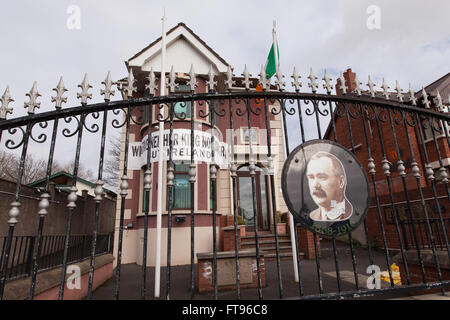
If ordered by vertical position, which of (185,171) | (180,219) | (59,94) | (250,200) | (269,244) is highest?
(185,171)

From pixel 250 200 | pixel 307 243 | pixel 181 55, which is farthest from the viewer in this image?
pixel 250 200

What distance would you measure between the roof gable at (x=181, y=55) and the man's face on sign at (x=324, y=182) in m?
8.05

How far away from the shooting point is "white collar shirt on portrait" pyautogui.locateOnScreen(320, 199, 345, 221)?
2.40 meters

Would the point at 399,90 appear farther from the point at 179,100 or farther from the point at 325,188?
the point at 179,100

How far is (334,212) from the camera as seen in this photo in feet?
7.98

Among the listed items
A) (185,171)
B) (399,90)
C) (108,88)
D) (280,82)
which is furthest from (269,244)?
(108,88)

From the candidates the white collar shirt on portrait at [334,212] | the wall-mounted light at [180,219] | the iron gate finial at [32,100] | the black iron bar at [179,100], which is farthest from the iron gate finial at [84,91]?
the wall-mounted light at [180,219]

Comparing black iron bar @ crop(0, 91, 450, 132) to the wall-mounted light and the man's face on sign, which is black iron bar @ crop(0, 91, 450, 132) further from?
the wall-mounted light

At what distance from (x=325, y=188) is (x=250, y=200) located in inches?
317
